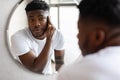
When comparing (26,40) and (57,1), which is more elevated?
(57,1)

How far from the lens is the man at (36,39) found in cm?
94

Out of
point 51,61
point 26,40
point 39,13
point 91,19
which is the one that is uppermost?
point 91,19

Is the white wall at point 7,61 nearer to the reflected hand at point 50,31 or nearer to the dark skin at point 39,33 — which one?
the dark skin at point 39,33

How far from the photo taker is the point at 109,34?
43cm

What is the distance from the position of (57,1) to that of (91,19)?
1.94 feet

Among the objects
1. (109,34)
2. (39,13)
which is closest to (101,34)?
(109,34)

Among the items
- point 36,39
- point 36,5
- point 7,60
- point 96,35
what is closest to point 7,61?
point 7,60

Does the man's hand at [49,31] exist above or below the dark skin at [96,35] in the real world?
below

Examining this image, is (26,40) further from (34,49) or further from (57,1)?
(57,1)

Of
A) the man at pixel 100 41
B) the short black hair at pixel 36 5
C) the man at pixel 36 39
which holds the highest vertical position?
the man at pixel 100 41

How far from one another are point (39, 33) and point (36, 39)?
1.2 inches

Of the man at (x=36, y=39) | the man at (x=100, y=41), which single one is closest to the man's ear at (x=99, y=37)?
the man at (x=100, y=41)

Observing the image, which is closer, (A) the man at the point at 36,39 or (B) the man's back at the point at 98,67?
(B) the man's back at the point at 98,67

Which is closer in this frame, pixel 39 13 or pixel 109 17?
pixel 109 17
